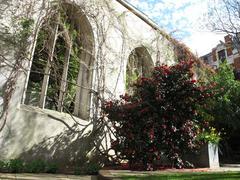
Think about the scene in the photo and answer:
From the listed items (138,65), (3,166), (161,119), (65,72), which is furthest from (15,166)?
(138,65)

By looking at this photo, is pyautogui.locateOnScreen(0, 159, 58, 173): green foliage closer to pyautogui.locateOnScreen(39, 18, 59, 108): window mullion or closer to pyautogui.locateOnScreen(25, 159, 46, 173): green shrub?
pyautogui.locateOnScreen(25, 159, 46, 173): green shrub

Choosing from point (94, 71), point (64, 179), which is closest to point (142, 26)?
point (94, 71)

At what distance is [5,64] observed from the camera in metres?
5.52

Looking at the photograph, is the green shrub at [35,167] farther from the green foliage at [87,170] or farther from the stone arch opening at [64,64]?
the stone arch opening at [64,64]

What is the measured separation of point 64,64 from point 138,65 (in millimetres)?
3343

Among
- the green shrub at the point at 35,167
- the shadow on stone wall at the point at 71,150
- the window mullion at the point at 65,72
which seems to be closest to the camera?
the green shrub at the point at 35,167

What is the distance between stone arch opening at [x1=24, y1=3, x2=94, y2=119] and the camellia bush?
135 centimetres

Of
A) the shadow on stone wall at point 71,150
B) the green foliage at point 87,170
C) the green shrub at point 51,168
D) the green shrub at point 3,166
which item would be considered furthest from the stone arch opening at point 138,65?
the green shrub at point 3,166

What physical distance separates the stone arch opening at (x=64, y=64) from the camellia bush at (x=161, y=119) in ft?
4.43

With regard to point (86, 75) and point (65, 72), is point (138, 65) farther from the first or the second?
point (65, 72)

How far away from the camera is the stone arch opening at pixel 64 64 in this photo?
21.0ft

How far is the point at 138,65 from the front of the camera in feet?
31.0

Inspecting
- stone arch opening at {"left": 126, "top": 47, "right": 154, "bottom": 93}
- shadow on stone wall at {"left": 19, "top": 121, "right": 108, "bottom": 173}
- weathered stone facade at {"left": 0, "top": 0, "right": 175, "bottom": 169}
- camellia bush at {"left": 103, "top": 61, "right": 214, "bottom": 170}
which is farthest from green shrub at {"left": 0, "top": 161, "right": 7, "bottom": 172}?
stone arch opening at {"left": 126, "top": 47, "right": 154, "bottom": 93}

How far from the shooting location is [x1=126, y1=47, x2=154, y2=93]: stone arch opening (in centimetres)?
876
